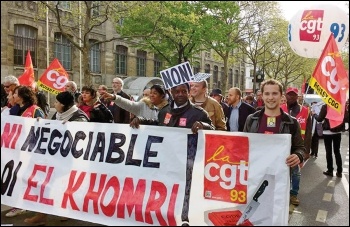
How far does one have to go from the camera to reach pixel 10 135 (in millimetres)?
4613

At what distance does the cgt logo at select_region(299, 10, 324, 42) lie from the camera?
27.2ft

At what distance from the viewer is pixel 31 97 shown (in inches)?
194

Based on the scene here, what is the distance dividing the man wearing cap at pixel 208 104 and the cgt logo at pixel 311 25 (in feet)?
14.0

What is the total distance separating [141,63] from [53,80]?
19.7 m

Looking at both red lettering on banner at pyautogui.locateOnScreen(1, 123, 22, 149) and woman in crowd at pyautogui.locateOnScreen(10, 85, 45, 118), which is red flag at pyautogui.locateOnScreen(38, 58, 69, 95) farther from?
red lettering on banner at pyautogui.locateOnScreen(1, 123, 22, 149)

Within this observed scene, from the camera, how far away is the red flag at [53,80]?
29.2ft

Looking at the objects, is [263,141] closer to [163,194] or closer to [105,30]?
[163,194]

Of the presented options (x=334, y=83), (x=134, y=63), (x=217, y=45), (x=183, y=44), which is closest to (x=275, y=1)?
(x=217, y=45)

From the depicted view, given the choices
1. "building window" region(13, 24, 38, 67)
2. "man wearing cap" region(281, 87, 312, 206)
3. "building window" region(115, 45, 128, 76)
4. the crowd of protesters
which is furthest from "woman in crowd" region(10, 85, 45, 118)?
"building window" region(115, 45, 128, 76)

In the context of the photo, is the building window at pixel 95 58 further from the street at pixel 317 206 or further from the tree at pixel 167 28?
the street at pixel 317 206

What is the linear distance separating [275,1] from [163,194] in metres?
28.2

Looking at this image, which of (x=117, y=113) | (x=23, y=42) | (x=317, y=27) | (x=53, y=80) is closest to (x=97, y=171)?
(x=117, y=113)

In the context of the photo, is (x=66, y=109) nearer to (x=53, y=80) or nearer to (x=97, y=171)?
(x=97, y=171)

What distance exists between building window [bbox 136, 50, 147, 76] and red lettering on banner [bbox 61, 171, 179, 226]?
24380 millimetres
